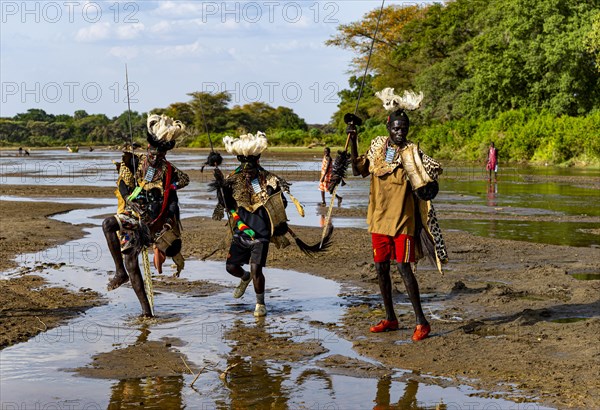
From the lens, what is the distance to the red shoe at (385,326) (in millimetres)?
8031

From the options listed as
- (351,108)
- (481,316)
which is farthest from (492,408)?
(351,108)

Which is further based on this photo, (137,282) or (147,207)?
(147,207)

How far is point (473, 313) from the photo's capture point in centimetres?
884

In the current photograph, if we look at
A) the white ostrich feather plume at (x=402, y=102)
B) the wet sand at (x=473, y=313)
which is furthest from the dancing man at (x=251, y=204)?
the white ostrich feather plume at (x=402, y=102)

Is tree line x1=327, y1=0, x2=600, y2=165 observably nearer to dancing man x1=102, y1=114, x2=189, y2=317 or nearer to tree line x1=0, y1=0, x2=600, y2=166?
tree line x1=0, y1=0, x2=600, y2=166

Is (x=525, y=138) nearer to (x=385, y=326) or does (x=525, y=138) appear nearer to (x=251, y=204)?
(x=251, y=204)

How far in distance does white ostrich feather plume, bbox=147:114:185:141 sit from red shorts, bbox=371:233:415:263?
7.98ft

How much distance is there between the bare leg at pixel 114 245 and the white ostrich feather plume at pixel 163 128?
98 centimetres

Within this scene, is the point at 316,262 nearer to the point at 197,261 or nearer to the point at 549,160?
the point at 197,261

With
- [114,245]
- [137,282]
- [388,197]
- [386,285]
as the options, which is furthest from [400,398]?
[114,245]

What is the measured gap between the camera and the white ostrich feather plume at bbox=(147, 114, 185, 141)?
351 inches

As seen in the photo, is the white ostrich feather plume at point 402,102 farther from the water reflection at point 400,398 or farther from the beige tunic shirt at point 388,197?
the water reflection at point 400,398

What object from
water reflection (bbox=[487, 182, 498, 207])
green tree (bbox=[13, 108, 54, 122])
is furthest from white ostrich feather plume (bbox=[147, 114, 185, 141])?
green tree (bbox=[13, 108, 54, 122])

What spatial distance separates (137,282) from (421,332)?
2.91m
